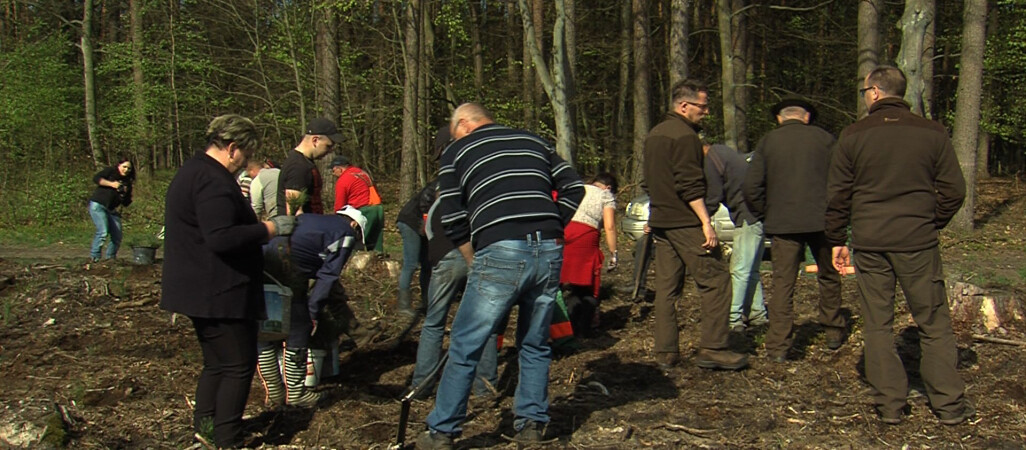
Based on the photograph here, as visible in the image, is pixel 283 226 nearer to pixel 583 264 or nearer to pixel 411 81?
pixel 583 264

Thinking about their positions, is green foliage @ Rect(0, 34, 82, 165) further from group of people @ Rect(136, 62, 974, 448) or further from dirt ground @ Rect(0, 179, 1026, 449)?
group of people @ Rect(136, 62, 974, 448)

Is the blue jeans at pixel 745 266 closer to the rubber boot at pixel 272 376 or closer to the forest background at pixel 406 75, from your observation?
the rubber boot at pixel 272 376

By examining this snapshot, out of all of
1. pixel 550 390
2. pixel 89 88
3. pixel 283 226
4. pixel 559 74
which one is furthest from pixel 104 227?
pixel 89 88

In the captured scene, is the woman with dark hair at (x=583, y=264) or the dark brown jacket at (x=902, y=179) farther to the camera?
the woman with dark hair at (x=583, y=264)

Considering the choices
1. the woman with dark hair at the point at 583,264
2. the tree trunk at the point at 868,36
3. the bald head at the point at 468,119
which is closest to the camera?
the bald head at the point at 468,119

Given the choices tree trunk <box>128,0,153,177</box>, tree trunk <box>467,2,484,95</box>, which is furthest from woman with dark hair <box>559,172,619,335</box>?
tree trunk <box>128,0,153,177</box>

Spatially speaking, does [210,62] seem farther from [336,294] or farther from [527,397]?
[527,397]

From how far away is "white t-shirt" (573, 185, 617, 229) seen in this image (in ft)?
25.3

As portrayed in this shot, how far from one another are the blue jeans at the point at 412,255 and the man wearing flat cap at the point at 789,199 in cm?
296

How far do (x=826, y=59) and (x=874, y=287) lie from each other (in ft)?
85.4

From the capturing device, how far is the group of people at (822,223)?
4.99m

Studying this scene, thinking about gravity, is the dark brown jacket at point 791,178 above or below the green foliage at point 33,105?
below

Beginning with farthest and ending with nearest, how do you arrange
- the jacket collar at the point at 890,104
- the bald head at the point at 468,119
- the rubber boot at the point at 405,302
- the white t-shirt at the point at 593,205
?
the rubber boot at the point at 405,302, the white t-shirt at the point at 593,205, the jacket collar at the point at 890,104, the bald head at the point at 468,119

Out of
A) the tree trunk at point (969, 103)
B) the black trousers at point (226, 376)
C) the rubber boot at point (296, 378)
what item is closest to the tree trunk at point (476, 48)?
the tree trunk at point (969, 103)
